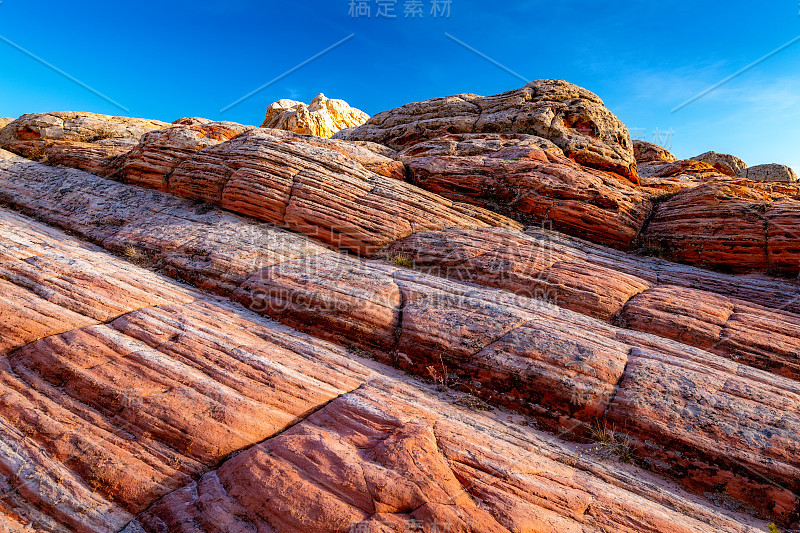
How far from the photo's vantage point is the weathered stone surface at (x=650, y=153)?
33.4m

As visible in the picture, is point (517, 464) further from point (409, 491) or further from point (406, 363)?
point (406, 363)

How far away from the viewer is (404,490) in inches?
190

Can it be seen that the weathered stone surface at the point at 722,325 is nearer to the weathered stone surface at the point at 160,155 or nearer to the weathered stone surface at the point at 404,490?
the weathered stone surface at the point at 404,490

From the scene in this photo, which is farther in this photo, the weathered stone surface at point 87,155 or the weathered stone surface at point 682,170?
the weathered stone surface at point 682,170

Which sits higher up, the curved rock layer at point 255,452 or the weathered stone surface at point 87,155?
the weathered stone surface at point 87,155

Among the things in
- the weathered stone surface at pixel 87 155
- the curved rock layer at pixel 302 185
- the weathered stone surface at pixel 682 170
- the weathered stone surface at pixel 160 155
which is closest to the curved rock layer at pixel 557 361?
the curved rock layer at pixel 302 185

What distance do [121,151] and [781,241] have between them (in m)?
28.5

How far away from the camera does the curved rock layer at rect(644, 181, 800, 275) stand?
12.3 m

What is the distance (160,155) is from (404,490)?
60.6 feet

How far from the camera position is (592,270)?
11.5 m

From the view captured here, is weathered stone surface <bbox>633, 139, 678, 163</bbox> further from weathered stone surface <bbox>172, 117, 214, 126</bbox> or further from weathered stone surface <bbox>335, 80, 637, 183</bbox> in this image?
weathered stone surface <bbox>172, 117, 214, 126</bbox>

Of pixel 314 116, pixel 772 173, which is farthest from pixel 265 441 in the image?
pixel 772 173

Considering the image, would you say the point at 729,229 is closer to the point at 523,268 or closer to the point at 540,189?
the point at 540,189

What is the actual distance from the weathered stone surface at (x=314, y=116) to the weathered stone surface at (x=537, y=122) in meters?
17.3
